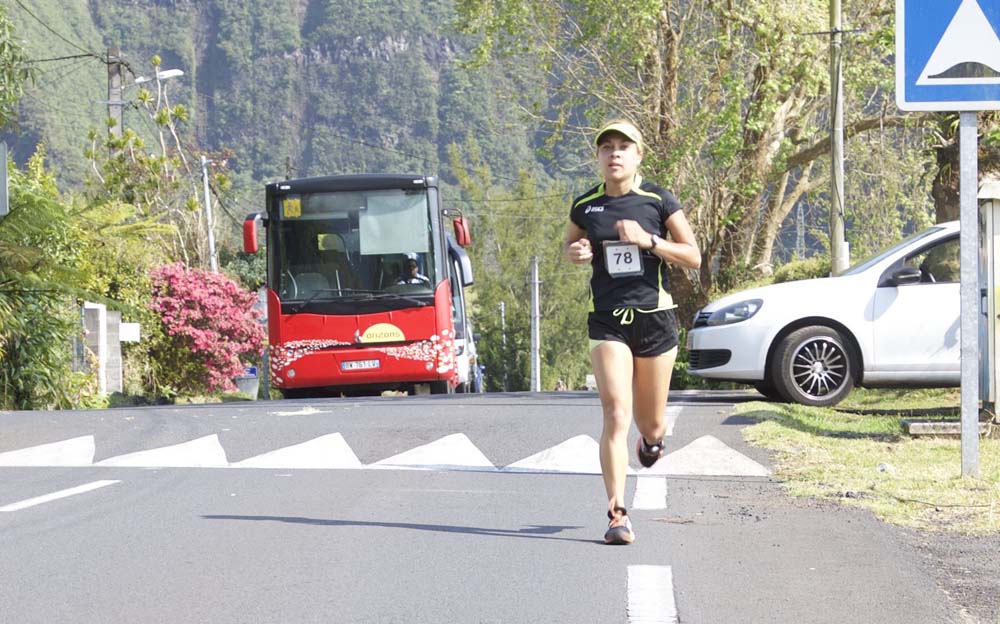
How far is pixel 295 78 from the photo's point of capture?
132750 mm

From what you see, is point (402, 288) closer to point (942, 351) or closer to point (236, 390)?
point (942, 351)

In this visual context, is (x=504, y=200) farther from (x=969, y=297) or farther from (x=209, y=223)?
(x=969, y=297)

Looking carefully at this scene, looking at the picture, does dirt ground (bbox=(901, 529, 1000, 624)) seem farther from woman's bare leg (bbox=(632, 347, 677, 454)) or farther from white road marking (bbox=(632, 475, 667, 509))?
white road marking (bbox=(632, 475, 667, 509))

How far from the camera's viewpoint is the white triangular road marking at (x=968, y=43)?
8422 mm

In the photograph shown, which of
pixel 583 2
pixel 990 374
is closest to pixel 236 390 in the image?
pixel 583 2

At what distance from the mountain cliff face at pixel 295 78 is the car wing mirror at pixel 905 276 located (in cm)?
7807

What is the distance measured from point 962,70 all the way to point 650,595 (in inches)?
174

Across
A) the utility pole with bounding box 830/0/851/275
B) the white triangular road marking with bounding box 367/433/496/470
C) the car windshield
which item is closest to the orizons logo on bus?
the utility pole with bounding box 830/0/851/275

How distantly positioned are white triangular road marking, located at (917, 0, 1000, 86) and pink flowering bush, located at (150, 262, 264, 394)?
977 inches

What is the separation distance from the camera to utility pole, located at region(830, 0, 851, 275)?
23922 millimetres

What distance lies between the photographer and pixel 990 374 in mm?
10203

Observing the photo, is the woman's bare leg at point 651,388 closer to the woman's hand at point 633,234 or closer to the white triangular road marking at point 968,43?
the woman's hand at point 633,234

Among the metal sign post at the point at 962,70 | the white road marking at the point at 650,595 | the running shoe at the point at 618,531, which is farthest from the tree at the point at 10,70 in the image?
the white road marking at the point at 650,595

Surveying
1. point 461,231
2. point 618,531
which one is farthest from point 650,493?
point 461,231
